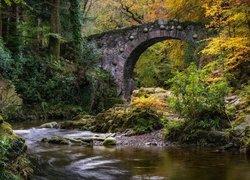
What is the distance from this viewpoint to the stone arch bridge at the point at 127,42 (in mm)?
22141

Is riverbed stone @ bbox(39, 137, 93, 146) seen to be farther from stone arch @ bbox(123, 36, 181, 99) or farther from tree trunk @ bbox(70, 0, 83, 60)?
stone arch @ bbox(123, 36, 181, 99)

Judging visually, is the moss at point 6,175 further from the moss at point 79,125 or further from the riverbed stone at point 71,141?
the moss at point 79,125

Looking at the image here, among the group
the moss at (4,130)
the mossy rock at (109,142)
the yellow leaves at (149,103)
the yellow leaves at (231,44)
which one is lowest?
the mossy rock at (109,142)

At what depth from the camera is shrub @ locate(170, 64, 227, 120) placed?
9.86m

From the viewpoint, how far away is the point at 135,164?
24.4 feet

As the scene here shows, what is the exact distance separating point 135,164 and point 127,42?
677 inches

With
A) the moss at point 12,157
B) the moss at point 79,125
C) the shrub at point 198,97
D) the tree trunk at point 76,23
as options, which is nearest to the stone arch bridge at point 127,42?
the tree trunk at point 76,23

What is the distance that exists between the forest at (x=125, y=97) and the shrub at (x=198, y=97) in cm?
3

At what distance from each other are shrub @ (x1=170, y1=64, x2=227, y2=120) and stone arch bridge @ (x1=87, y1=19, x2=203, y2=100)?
11.8 m

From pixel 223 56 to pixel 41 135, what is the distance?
653 centimetres

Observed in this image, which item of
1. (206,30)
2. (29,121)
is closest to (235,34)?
(206,30)

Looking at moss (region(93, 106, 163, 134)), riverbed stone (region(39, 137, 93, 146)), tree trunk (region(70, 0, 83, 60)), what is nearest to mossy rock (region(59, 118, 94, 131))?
moss (region(93, 106, 163, 134))

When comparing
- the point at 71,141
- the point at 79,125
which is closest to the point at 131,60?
the point at 79,125

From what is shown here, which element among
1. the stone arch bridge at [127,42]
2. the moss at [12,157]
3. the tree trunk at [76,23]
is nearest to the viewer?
the moss at [12,157]
